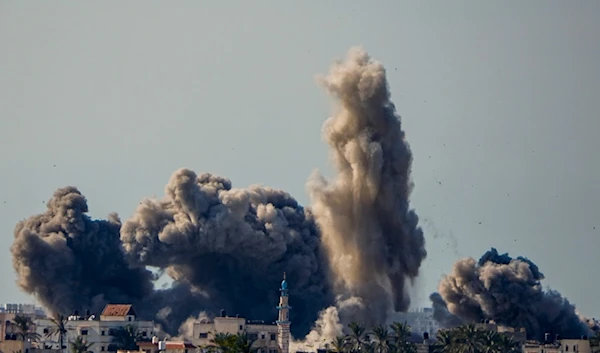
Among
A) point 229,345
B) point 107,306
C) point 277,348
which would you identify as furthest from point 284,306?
point 229,345

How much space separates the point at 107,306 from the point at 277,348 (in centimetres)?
1813

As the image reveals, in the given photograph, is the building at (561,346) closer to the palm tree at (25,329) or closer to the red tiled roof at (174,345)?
the red tiled roof at (174,345)

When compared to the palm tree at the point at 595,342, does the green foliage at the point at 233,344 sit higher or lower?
lower

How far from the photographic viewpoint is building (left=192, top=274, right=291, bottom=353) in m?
191

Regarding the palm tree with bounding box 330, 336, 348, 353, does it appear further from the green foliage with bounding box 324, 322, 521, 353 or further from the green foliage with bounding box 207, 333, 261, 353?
the green foliage with bounding box 207, 333, 261, 353

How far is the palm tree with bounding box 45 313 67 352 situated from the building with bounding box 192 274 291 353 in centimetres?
1277

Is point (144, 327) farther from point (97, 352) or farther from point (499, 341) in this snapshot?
point (499, 341)

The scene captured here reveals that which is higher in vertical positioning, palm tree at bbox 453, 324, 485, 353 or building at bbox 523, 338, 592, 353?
building at bbox 523, 338, 592, 353

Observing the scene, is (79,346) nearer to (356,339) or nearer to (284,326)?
(284,326)

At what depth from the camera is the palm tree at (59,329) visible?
191 metres

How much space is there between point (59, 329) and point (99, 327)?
4.00 metres

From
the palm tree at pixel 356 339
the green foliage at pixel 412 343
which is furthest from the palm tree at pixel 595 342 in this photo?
the palm tree at pixel 356 339

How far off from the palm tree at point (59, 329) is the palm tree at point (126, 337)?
5040 mm

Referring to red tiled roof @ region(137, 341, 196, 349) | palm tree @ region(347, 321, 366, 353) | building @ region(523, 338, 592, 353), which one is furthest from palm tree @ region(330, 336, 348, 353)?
building @ region(523, 338, 592, 353)
